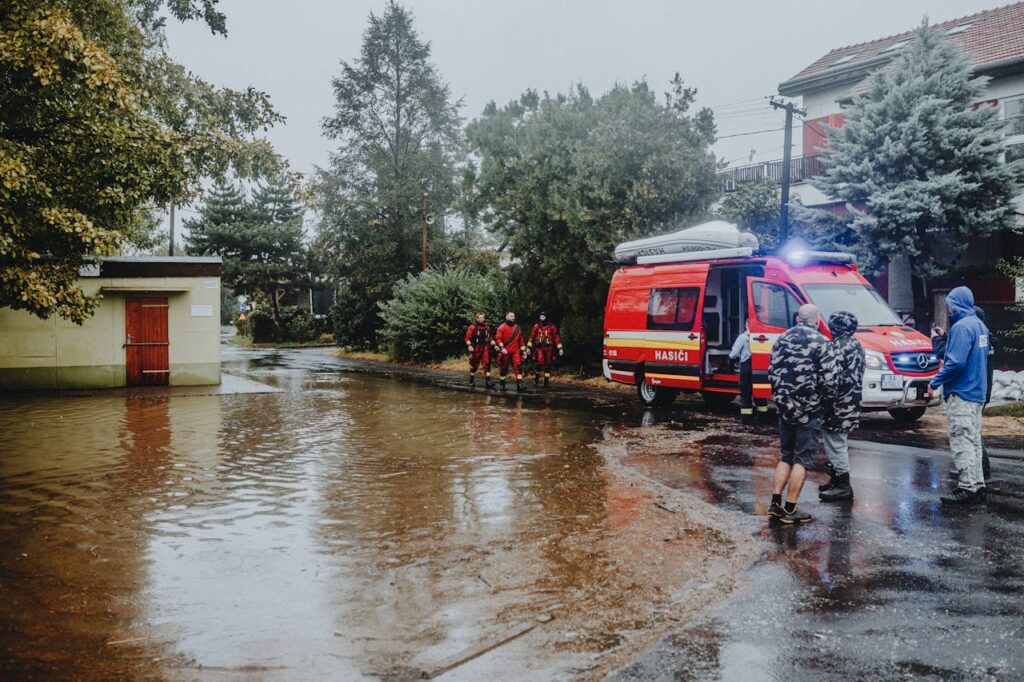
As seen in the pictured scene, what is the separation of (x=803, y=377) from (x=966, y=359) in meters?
1.76

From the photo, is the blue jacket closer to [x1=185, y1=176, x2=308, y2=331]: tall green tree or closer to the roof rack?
the roof rack

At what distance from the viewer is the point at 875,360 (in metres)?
12.1

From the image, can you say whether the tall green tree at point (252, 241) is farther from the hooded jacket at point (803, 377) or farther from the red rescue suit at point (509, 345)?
the hooded jacket at point (803, 377)

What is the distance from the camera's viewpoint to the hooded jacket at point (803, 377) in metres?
6.98

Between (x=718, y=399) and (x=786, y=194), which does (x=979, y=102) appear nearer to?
(x=786, y=194)

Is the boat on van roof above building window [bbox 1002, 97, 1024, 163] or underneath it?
underneath

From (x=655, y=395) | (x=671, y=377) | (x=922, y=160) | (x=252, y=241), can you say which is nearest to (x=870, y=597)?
(x=671, y=377)

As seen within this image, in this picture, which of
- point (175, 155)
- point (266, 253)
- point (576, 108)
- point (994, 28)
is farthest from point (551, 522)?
point (266, 253)

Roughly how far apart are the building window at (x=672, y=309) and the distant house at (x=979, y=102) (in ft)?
21.7

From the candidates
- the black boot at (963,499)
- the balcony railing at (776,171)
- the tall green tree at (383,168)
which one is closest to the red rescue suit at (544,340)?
the balcony railing at (776,171)

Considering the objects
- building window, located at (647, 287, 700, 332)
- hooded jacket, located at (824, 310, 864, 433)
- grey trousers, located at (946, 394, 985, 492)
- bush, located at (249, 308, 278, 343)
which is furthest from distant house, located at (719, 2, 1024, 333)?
bush, located at (249, 308, 278, 343)

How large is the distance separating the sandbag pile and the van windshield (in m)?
3.14

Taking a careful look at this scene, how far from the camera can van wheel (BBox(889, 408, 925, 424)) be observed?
43.3 ft

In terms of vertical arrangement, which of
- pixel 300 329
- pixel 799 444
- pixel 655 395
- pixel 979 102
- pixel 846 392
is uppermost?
pixel 979 102
